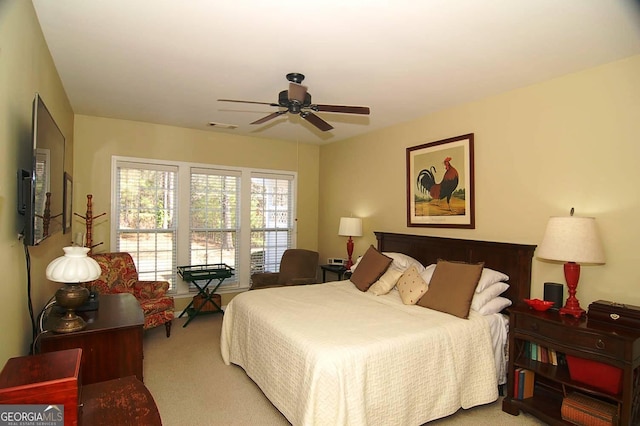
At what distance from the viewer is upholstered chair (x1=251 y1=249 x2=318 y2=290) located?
4.99 m

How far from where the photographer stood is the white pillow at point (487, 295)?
3.01m

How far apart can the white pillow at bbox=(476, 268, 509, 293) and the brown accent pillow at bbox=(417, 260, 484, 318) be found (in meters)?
0.17

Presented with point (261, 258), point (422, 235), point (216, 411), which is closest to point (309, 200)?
point (261, 258)

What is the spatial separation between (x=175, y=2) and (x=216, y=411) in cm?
278

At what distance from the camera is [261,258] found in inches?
227

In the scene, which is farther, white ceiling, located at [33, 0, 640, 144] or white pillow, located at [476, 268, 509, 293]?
white pillow, located at [476, 268, 509, 293]

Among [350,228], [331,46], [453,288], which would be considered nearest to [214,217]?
[350,228]

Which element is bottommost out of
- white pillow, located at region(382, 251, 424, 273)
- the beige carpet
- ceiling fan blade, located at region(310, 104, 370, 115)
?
the beige carpet

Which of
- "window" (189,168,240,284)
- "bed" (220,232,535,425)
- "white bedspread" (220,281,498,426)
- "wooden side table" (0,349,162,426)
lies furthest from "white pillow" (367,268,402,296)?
"window" (189,168,240,284)

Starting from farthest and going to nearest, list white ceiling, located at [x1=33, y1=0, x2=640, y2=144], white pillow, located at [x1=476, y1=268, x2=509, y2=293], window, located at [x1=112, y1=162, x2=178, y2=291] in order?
window, located at [x1=112, y1=162, x2=178, y2=291]
white pillow, located at [x1=476, y1=268, x2=509, y2=293]
white ceiling, located at [x1=33, y1=0, x2=640, y2=144]

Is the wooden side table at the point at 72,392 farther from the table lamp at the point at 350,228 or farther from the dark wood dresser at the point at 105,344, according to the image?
the table lamp at the point at 350,228

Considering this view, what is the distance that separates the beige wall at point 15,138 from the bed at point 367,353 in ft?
4.98

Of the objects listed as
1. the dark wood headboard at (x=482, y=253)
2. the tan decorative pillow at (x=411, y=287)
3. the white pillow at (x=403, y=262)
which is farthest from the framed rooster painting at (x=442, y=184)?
the tan decorative pillow at (x=411, y=287)

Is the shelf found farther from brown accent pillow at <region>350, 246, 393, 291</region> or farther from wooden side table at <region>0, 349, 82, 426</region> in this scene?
wooden side table at <region>0, 349, 82, 426</region>
